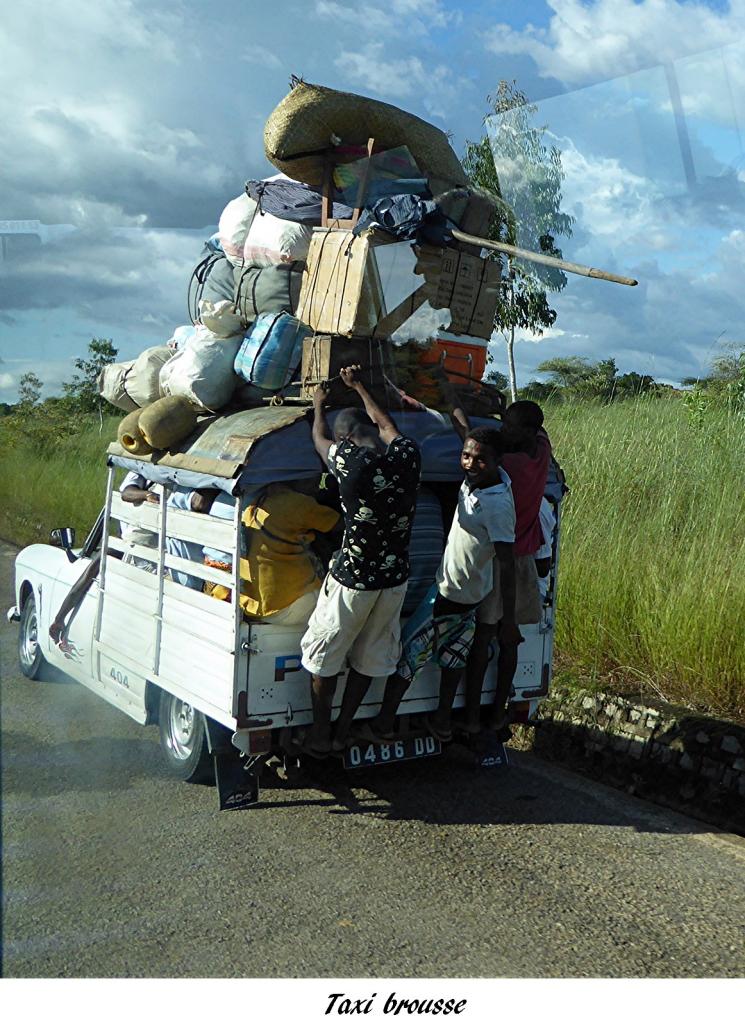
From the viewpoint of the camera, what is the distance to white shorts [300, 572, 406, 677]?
172 inches

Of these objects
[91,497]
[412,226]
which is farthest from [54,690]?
[91,497]

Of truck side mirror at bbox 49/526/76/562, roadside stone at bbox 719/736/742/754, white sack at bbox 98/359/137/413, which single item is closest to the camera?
roadside stone at bbox 719/736/742/754

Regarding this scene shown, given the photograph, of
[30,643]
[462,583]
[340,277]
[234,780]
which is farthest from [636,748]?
[30,643]

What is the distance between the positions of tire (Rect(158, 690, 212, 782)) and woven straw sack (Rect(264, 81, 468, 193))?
2.70 meters

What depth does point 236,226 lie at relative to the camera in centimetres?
548

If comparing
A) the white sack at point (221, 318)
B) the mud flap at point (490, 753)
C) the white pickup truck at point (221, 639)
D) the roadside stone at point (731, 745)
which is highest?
the white sack at point (221, 318)

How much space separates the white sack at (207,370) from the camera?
495 cm

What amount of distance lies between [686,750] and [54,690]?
13.1ft

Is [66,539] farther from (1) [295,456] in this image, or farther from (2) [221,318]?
(1) [295,456]

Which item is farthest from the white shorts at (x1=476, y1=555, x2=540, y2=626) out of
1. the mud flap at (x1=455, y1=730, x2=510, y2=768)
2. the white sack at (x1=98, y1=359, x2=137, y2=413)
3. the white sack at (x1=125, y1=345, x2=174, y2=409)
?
the white sack at (x1=98, y1=359, x2=137, y2=413)

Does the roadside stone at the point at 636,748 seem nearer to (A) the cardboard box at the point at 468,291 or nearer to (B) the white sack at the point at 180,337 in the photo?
(A) the cardboard box at the point at 468,291

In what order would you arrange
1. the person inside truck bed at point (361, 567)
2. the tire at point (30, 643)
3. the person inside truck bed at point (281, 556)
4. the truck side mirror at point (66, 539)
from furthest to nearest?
1. the tire at point (30, 643)
2. the truck side mirror at point (66, 539)
3. the person inside truck bed at point (281, 556)
4. the person inside truck bed at point (361, 567)

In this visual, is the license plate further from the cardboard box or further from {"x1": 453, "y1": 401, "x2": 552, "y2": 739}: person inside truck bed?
the cardboard box

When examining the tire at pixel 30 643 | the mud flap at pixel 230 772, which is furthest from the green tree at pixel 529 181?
the tire at pixel 30 643
